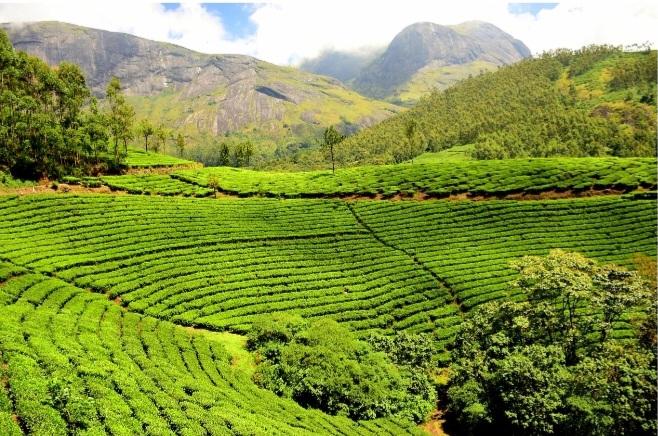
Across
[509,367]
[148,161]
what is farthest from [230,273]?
[148,161]

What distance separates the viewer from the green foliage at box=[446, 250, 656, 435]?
78.7 feet

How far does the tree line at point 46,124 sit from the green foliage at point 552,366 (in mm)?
64238

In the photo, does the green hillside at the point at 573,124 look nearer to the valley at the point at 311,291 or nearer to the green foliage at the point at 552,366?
the valley at the point at 311,291

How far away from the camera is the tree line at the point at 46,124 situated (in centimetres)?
6078

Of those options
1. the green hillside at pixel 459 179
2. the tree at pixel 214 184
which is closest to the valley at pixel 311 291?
the green hillside at pixel 459 179

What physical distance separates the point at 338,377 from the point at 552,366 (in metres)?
14.0

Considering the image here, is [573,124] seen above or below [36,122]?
above

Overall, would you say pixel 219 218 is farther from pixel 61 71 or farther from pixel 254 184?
pixel 61 71

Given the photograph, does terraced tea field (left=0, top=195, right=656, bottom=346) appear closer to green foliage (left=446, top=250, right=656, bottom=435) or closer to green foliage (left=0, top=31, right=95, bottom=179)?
green foliage (left=446, top=250, right=656, bottom=435)

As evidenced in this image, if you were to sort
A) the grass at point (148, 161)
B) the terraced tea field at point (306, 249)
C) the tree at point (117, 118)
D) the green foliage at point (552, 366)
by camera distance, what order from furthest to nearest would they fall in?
the grass at point (148, 161) < the tree at point (117, 118) < the terraced tea field at point (306, 249) < the green foliage at point (552, 366)

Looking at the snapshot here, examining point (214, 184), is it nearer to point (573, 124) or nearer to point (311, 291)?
point (311, 291)

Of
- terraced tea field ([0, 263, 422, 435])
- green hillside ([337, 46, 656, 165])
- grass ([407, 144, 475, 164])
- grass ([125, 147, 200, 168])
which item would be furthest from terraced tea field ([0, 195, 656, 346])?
grass ([407, 144, 475, 164])

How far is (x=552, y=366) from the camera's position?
1045 inches

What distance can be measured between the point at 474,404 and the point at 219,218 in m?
40.3
